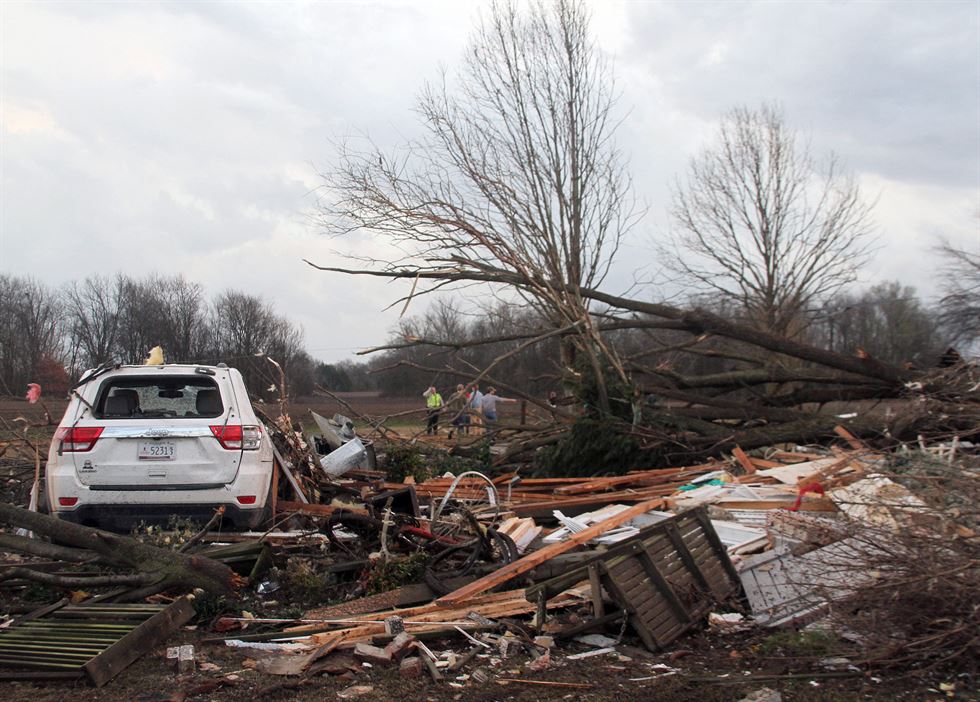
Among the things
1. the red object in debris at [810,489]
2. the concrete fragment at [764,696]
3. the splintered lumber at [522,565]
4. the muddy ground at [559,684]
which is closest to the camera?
the concrete fragment at [764,696]

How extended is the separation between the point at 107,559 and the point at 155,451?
1438 mm

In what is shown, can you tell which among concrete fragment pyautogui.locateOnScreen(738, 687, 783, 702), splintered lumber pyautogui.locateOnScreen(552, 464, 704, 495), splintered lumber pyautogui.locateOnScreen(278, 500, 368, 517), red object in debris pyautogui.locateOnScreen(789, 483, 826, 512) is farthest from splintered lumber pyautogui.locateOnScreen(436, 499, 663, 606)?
splintered lumber pyautogui.locateOnScreen(552, 464, 704, 495)

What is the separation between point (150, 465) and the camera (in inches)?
289

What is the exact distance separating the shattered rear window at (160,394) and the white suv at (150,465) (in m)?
0.03

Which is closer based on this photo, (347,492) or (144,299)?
(347,492)

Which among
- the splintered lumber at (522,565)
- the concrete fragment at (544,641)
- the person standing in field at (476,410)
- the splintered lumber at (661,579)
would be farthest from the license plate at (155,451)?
the person standing in field at (476,410)

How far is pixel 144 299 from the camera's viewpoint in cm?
3906

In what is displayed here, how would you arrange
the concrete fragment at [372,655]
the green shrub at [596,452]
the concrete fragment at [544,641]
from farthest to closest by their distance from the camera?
the green shrub at [596,452]
the concrete fragment at [544,641]
the concrete fragment at [372,655]

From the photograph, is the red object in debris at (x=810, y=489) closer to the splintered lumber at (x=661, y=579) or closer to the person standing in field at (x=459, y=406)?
the splintered lumber at (x=661, y=579)

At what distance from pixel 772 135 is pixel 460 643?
27.3 m

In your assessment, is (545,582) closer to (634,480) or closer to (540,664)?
(540,664)

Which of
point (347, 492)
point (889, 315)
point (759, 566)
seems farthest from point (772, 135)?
point (759, 566)

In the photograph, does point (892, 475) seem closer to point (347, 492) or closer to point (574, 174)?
point (347, 492)

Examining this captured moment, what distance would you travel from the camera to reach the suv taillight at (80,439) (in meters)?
7.35
